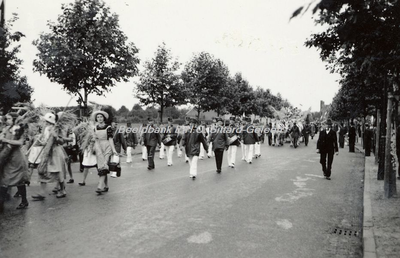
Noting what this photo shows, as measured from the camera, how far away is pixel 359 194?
8859 mm

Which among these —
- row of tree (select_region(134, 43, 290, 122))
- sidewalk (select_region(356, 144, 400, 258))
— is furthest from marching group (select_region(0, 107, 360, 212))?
row of tree (select_region(134, 43, 290, 122))

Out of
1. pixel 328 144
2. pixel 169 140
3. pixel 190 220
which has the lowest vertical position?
pixel 190 220

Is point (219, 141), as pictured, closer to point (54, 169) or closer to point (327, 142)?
point (327, 142)

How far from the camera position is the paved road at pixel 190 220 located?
4730mm

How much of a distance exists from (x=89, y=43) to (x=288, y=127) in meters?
17.8

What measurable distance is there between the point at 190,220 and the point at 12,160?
3534 millimetres

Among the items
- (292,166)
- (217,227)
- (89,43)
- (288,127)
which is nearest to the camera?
(217,227)

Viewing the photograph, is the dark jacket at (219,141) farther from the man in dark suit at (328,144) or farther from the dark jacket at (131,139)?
the dark jacket at (131,139)

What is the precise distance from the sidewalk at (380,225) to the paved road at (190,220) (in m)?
0.19

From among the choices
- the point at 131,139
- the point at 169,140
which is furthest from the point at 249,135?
the point at 131,139

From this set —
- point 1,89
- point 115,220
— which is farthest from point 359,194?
point 1,89

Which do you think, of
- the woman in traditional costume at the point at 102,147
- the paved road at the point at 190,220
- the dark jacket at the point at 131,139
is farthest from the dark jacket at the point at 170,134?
the woman in traditional costume at the point at 102,147

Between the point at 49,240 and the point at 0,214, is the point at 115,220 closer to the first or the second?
the point at 49,240

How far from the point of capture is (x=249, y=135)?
15461 mm
